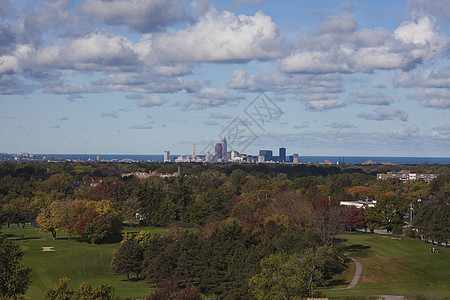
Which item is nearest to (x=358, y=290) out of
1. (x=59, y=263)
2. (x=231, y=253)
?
(x=231, y=253)

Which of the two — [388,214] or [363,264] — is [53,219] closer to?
[363,264]

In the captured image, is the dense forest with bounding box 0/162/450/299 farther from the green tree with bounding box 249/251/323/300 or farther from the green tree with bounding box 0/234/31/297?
the green tree with bounding box 0/234/31/297

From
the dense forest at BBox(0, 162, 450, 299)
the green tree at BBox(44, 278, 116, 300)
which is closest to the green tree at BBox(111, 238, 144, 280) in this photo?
the dense forest at BBox(0, 162, 450, 299)

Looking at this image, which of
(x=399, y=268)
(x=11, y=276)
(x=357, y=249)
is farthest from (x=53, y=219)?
(x=399, y=268)

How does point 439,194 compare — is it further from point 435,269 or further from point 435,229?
point 435,269

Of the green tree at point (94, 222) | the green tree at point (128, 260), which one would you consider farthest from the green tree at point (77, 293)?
the green tree at point (94, 222)

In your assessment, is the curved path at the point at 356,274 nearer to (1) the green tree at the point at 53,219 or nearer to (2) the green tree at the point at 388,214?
(2) the green tree at the point at 388,214
